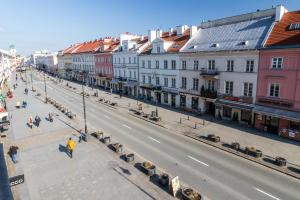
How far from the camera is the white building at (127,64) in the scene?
5178cm

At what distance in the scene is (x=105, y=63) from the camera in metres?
66.1

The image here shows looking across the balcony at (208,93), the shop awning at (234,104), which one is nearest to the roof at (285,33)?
the shop awning at (234,104)

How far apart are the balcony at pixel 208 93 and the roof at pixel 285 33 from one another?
9894mm

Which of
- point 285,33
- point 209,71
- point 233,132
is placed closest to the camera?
point 285,33

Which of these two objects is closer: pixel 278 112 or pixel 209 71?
pixel 278 112

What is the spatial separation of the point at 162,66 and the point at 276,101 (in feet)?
73.7

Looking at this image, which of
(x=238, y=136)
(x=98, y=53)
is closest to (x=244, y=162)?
(x=238, y=136)

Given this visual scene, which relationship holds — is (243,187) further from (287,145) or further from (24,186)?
(24,186)

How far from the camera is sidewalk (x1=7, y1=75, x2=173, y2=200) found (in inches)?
610

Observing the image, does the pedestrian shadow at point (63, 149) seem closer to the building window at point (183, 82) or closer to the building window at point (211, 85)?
the building window at point (211, 85)

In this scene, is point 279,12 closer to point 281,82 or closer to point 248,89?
point 281,82

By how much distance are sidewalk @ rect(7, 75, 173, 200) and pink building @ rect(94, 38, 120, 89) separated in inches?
1525

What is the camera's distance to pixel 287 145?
2375 centimetres

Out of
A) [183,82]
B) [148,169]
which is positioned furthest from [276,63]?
[148,169]
